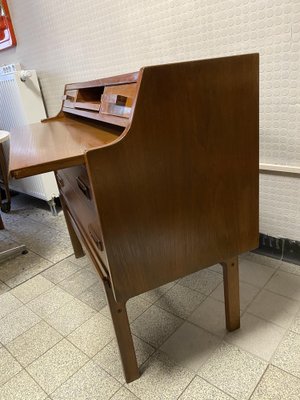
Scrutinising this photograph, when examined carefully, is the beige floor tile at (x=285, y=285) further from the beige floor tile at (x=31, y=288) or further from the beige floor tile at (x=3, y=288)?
the beige floor tile at (x=3, y=288)

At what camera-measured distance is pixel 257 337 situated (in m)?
→ 1.24

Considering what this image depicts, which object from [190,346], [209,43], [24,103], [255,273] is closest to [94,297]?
[190,346]

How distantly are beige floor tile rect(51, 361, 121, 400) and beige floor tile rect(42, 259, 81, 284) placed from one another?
0.70 m

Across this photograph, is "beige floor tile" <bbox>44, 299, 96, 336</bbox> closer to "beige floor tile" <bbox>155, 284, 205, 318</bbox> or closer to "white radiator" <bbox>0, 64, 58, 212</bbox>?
"beige floor tile" <bbox>155, 284, 205, 318</bbox>

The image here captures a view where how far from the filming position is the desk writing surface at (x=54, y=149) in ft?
2.60

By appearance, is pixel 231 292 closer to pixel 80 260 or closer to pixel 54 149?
pixel 54 149

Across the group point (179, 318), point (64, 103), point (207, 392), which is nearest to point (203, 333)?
point (179, 318)

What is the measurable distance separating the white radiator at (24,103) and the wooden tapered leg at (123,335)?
67.7 inches

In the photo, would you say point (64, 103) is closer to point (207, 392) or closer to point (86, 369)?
point (86, 369)

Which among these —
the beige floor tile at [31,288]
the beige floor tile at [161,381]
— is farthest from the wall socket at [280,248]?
the beige floor tile at [31,288]

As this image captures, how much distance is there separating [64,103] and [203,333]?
1.36 m

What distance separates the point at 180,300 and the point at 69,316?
1.76 feet

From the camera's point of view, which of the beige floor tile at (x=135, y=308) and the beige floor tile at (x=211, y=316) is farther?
the beige floor tile at (x=135, y=308)

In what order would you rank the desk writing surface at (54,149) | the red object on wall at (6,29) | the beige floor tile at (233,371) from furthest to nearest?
the red object on wall at (6,29) → the beige floor tile at (233,371) → the desk writing surface at (54,149)
